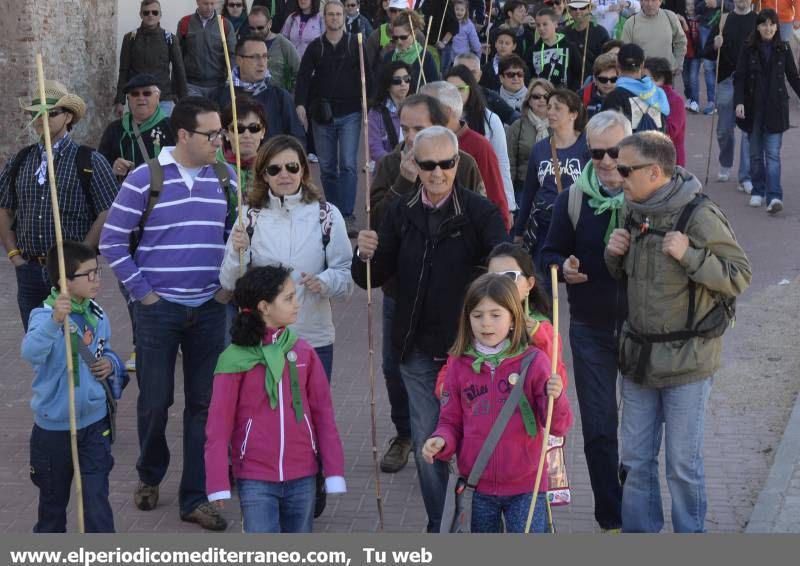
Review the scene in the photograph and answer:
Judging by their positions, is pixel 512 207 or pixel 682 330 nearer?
pixel 682 330

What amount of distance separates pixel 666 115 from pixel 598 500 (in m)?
4.89

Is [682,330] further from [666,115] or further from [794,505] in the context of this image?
[666,115]

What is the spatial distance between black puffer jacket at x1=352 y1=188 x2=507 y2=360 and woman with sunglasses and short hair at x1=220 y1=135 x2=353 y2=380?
429 mm

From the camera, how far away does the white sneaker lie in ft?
47.9

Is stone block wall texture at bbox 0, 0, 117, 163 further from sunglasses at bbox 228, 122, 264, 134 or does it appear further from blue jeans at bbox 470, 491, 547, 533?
blue jeans at bbox 470, 491, 547, 533

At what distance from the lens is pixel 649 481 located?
652 cm

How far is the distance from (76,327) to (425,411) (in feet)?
5.29

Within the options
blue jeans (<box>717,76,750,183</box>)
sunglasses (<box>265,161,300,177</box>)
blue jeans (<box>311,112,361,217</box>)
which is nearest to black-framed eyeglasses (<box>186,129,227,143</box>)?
sunglasses (<box>265,161,300,177</box>)

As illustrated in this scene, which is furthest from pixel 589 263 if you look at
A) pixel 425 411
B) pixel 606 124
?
pixel 425 411

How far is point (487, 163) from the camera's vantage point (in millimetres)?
7988

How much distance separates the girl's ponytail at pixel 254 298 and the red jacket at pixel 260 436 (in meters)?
0.07

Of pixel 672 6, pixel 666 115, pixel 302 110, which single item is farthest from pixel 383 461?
pixel 672 6

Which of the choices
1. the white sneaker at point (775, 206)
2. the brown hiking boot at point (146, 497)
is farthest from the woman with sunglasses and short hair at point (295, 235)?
the white sneaker at point (775, 206)

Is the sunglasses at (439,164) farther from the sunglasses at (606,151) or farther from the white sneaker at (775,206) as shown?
the white sneaker at (775,206)
